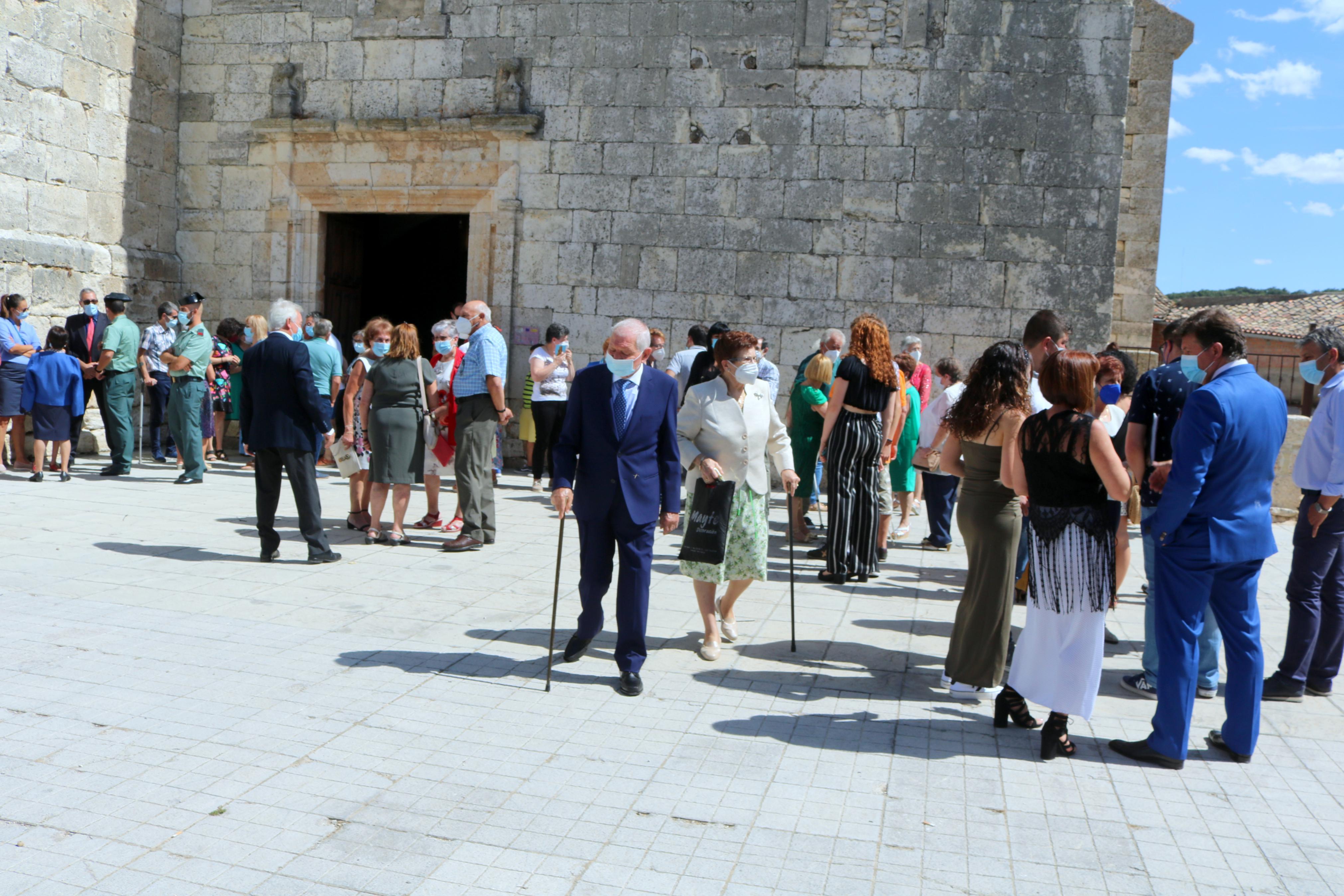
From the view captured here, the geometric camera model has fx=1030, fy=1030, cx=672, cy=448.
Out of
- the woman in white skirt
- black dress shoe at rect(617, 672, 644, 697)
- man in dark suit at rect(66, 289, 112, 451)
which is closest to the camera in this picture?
the woman in white skirt

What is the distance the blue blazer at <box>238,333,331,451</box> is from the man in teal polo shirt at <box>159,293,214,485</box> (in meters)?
3.61

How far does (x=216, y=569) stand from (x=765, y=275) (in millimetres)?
6214

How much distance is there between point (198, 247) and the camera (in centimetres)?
1208

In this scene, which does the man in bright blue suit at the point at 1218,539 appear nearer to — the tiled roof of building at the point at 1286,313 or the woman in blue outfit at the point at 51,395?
the woman in blue outfit at the point at 51,395

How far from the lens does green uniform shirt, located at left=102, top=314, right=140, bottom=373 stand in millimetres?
9984

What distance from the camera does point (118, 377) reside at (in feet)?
33.2

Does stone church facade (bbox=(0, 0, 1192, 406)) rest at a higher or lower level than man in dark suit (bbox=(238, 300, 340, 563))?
higher

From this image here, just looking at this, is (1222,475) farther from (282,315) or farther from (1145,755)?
(282,315)

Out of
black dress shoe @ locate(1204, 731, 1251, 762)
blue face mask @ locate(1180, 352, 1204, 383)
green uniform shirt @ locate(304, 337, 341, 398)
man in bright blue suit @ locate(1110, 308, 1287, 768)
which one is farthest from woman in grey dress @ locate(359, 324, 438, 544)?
black dress shoe @ locate(1204, 731, 1251, 762)

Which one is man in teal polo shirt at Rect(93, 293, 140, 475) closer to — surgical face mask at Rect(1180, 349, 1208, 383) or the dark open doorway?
the dark open doorway

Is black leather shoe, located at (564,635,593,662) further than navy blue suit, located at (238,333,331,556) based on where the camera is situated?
No

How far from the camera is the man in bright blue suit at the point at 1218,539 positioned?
149 inches

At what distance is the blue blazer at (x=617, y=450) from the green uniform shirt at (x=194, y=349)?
651 cm

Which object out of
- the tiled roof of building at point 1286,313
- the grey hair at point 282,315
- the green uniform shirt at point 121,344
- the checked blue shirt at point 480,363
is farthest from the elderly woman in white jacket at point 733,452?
the tiled roof of building at point 1286,313
